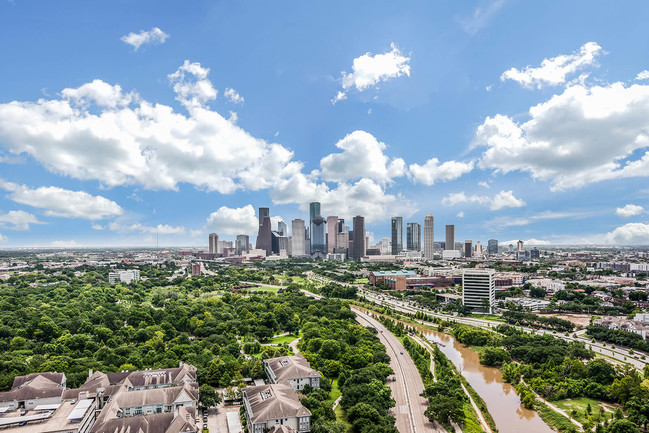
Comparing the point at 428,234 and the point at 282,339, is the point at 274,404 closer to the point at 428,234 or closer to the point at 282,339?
the point at 282,339

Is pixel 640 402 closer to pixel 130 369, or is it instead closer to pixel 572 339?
pixel 572 339

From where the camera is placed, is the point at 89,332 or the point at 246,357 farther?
the point at 89,332

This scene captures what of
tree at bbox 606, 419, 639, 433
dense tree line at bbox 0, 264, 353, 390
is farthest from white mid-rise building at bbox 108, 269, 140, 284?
tree at bbox 606, 419, 639, 433

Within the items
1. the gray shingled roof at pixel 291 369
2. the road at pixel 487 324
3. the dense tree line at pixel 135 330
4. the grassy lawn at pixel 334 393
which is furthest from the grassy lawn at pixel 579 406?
the dense tree line at pixel 135 330

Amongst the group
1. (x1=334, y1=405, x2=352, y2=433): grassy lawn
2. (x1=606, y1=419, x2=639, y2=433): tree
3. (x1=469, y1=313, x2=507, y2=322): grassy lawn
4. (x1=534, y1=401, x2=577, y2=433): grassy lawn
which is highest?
(x1=606, y1=419, x2=639, y2=433): tree

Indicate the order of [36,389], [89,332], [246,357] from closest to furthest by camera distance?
[36,389]
[246,357]
[89,332]

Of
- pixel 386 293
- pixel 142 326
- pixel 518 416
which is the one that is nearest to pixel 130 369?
pixel 142 326

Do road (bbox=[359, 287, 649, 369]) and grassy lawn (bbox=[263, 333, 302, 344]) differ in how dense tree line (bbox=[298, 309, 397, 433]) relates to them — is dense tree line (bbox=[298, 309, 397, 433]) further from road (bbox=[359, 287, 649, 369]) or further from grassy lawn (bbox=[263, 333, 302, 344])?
road (bbox=[359, 287, 649, 369])
